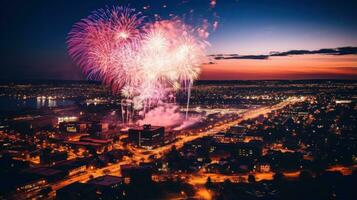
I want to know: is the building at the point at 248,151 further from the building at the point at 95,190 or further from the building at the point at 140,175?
the building at the point at 95,190

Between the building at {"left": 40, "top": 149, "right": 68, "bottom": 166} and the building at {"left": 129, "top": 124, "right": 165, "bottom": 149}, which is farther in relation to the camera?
the building at {"left": 129, "top": 124, "right": 165, "bottom": 149}

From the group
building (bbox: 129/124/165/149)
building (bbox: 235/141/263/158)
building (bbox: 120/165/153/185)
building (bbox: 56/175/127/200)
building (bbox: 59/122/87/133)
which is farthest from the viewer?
building (bbox: 59/122/87/133)

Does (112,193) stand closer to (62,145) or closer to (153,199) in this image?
(153,199)

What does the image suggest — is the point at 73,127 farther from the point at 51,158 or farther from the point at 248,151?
the point at 248,151

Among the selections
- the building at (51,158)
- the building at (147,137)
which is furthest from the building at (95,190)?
the building at (147,137)

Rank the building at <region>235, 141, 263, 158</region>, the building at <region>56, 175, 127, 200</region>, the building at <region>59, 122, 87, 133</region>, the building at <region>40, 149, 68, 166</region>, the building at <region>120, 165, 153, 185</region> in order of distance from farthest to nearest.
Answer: the building at <region>59, 122, 87, 133</region>
the building at <region>235, 141, 263, 158</region>
the building at <region>40, 149, 68, 166</region>
the building at <region>120, 165, 153, 185</region>
the building at <region>56, 175, 127, 200</region>

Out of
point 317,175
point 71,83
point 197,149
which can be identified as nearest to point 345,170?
point 317,175

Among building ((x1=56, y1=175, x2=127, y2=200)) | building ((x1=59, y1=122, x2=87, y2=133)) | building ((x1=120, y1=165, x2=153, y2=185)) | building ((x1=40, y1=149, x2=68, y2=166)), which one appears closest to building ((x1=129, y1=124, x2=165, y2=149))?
building ((x1=40, y1=149, x2=68, y2=166))

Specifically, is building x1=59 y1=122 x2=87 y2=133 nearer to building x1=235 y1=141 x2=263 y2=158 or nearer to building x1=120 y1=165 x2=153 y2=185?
building x1=235 y1=141 x2=263 y2=158
